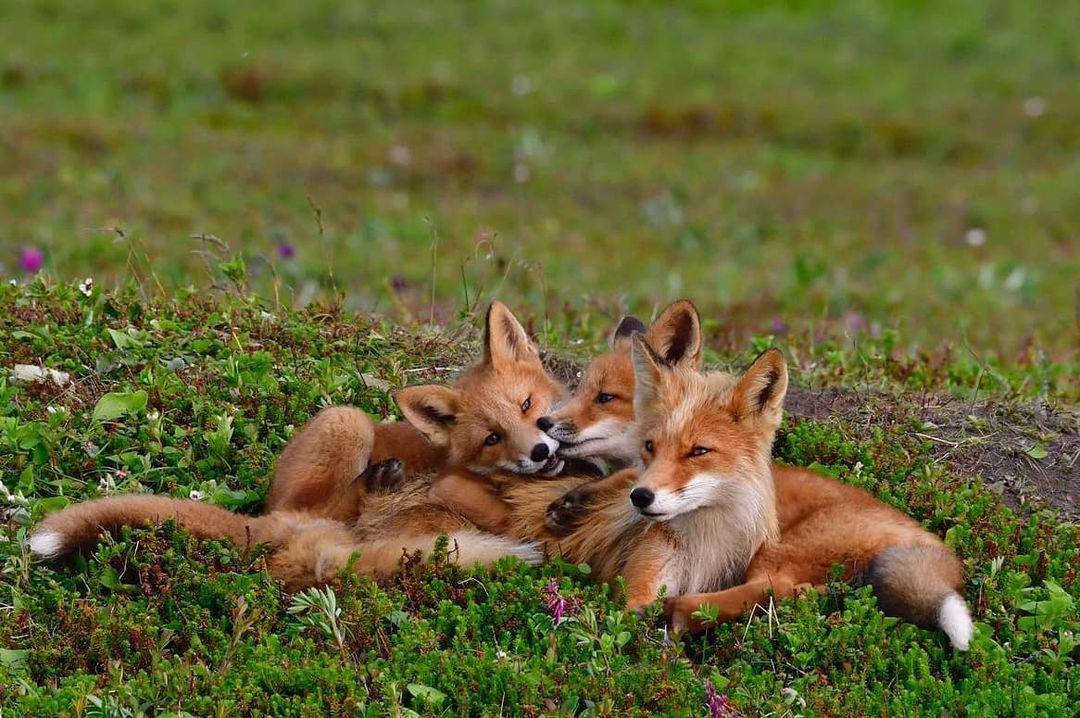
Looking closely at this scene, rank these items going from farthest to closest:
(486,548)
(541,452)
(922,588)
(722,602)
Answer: (541,452) < (486,548) < (722,602) < (922,588)

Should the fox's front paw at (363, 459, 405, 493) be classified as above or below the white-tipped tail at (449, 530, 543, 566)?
above

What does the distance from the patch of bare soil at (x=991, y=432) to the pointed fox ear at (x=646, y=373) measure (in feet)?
5.09

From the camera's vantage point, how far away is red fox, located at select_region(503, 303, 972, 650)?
5672 mm

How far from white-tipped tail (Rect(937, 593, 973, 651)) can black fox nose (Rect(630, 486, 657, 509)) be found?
126 centimetres

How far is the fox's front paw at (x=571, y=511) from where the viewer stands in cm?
617

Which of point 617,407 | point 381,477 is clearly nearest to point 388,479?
point 381,477

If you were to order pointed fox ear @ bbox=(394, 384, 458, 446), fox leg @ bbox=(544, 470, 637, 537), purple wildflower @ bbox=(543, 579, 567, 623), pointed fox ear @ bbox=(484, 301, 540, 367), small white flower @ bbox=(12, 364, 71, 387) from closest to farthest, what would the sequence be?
purple wildflower @ bbox=(543, 579, 567, 623), fox leg @ bbox=(544, 470, 637, 537), pointed fox ear @ bbox=(394, 384, 458, 446), pointed fox ear @ bbox=(484, 301, 540, 367), small white flower @ bbox=(12, 364, 71, 387)

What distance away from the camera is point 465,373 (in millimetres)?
7211

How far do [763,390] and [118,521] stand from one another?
289 cm

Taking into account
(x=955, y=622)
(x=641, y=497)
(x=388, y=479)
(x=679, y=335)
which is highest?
(x=679, y=335)

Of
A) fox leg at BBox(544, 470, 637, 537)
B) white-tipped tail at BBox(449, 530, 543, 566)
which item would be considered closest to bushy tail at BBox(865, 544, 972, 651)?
fox leg at BBox(544, 470, 637, 537)

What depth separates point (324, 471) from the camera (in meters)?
6.34

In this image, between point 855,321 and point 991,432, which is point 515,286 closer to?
point 855,321

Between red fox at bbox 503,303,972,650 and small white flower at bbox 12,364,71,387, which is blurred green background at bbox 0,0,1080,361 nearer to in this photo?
small white flower at bbox 12,364,71,387
